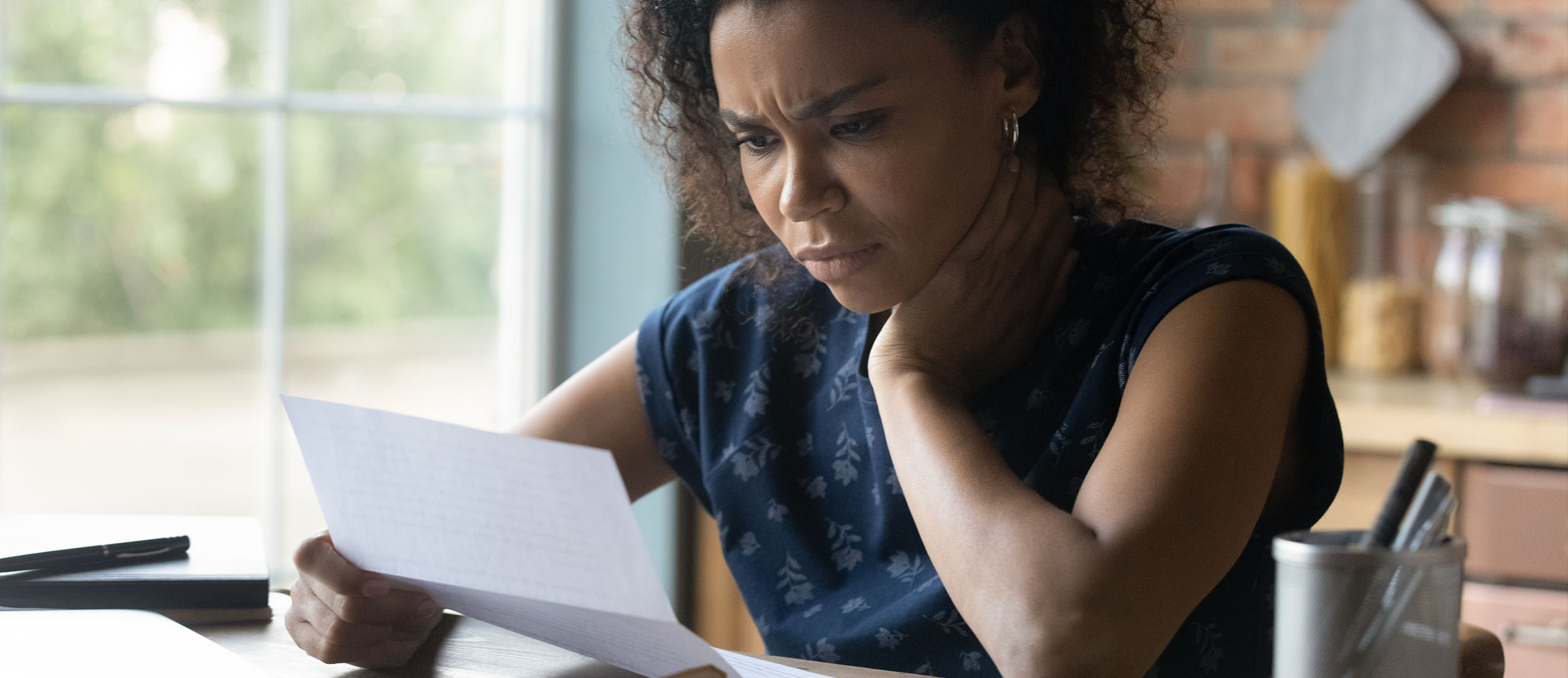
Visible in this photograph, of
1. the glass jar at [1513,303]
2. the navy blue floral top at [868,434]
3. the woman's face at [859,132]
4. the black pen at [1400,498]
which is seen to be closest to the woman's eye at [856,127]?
the woman's face at [859,132]

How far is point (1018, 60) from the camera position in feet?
3.47

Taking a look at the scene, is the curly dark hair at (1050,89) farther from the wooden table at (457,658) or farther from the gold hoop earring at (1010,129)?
the wooden table at (457,658)

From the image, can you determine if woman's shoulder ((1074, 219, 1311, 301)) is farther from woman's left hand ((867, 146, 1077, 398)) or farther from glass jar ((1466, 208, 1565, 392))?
glass jar ((1466, 208, 1565, 392))

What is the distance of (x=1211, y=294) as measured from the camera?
915 millimetres

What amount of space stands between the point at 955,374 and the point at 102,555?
2.02 ft

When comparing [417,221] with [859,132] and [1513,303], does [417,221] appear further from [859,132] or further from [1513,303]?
[1513,303]

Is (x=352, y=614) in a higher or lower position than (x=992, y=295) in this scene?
lower

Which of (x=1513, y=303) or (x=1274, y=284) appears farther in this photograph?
(x=1513, y=303)

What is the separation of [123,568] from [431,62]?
4.53 ft

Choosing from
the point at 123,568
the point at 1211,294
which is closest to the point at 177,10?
the point at 123,568

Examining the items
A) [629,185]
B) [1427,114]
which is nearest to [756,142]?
[629,185]

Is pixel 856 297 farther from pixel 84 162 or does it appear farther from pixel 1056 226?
pixel 84 162

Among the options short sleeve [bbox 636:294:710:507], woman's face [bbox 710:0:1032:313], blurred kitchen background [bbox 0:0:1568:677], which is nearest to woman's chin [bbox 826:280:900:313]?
woman's face [bbox 710:0:1032:313]

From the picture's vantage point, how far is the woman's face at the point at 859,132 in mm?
943
